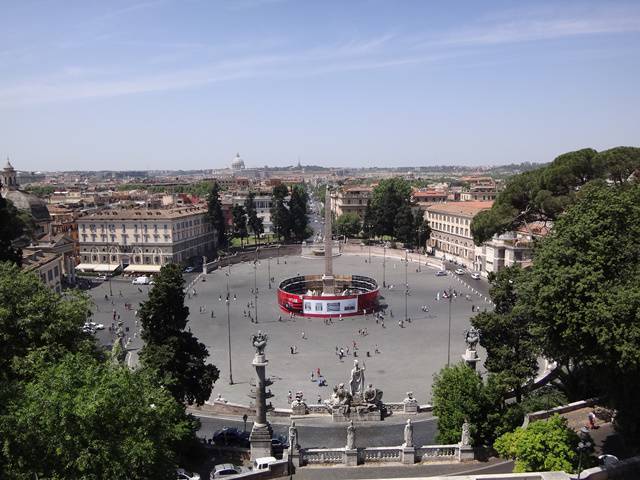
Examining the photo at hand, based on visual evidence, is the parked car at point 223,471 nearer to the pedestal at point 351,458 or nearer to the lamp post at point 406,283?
the pedestal at point 351,458

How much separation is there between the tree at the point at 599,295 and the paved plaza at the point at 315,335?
13.1m

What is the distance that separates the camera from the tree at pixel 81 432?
13.6 m

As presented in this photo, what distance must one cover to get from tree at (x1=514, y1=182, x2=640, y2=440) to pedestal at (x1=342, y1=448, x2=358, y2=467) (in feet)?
24.8

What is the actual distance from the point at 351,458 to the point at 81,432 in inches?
391

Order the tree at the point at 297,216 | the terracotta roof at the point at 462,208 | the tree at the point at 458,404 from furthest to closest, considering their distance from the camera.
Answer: the tree at the point at 297,216 < the terracotta roof at the point at 462,208 < the tree at the point at 458,404

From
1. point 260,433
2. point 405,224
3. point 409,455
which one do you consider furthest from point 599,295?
point 405,224

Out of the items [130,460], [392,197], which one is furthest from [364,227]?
[130,460]

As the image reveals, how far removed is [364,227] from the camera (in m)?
95.2

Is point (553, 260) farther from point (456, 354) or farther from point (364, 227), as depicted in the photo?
point (364, 227)

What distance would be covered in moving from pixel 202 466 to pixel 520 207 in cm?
2343

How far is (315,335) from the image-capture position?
44.7 metres

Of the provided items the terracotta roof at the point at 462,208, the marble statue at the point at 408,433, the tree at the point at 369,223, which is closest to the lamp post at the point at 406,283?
the terracotta roof at the point at 462,208

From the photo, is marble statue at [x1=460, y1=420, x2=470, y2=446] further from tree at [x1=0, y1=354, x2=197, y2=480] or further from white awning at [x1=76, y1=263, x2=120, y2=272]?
white awning at [x1=76, y1=263, x2=120, y2=272]

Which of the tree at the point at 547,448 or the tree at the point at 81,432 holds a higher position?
the tree at the point at 81,432
